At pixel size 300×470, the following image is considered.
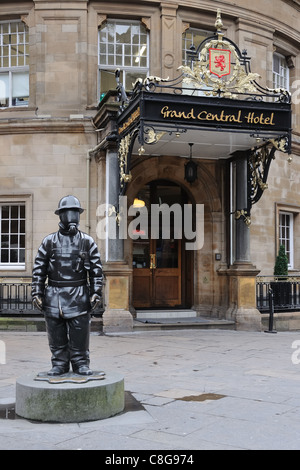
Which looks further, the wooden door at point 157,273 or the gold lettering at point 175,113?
the wooden door at point 157,273

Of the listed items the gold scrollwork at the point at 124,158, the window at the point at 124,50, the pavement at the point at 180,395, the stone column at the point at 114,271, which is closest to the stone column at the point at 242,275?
the pavement at the point at 180,395

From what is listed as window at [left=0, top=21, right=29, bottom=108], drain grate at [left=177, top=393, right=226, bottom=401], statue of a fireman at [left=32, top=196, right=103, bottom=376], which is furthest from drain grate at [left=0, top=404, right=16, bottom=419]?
window at [left=0, top=21, right=29, bottom=108]

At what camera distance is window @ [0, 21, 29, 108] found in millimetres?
16422

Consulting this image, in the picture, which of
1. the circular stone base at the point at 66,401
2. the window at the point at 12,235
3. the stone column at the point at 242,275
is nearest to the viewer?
the circular stone base at the point at 66,401

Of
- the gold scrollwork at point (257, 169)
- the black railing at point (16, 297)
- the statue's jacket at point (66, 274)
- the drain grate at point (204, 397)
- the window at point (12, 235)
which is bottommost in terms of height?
the drain grate at point (204, 397)

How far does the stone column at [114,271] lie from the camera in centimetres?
1394

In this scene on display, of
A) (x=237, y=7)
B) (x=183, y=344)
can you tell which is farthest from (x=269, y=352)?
(x=237, y=7)

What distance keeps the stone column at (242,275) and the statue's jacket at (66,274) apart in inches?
344

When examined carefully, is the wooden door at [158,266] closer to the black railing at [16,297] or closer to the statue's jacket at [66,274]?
the black railing at [16,297]

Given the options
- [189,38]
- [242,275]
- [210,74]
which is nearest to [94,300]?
[210,74]

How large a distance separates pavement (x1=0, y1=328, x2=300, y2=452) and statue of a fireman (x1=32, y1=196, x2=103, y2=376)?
84 cm

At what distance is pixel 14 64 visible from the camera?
54.2ft

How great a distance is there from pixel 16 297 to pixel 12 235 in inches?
73.7
